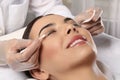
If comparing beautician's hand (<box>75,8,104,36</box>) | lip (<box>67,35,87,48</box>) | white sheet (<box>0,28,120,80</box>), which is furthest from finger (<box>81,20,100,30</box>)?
lip (<box>67,35,87,48</box>)

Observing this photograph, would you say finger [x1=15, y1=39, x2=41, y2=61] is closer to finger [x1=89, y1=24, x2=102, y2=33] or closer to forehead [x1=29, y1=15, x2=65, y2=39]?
forehead [x1=29, y1=15, x2=65, y2=39]

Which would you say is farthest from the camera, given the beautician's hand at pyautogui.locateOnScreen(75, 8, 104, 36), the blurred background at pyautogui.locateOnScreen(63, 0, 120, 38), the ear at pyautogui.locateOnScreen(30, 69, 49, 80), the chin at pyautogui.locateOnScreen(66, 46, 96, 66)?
the blurred background at pyautogui.locateOnScreen(63, 0, 120, 38)

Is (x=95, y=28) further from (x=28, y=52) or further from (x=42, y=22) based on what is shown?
(x=28, y=52)

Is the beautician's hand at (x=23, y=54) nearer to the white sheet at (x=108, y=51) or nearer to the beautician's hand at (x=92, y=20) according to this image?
the white sheet at (x=108, y=51)

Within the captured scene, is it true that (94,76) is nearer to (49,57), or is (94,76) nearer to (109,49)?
(49,57)

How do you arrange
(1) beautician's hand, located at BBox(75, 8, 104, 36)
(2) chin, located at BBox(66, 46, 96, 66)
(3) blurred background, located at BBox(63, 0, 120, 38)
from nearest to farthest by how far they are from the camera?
1. (2) chin, located at BBox(66, 46, 96, 66)
2. (1) beautician's hand, located at BBox(75, 8, 104, 36)
3. (3) blurred background, located at BBox(63, 0, 120, 38)

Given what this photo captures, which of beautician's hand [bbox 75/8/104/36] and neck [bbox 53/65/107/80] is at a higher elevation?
beautician's hand [bbox 75/8/104/36]

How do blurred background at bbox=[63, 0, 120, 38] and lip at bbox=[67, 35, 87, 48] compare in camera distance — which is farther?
blurred background at bbox=[63, 0, 120, 38]

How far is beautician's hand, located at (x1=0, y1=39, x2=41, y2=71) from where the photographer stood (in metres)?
0.94

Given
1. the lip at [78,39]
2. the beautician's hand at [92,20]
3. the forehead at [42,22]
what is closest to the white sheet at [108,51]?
the beautician's hand at [92,20]

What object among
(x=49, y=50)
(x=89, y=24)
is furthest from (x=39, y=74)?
(x=89, y=24)

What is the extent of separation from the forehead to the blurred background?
0.65 metres

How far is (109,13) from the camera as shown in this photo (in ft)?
5.43

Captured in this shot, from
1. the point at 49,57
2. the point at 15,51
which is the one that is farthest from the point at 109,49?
the point at 15,51
